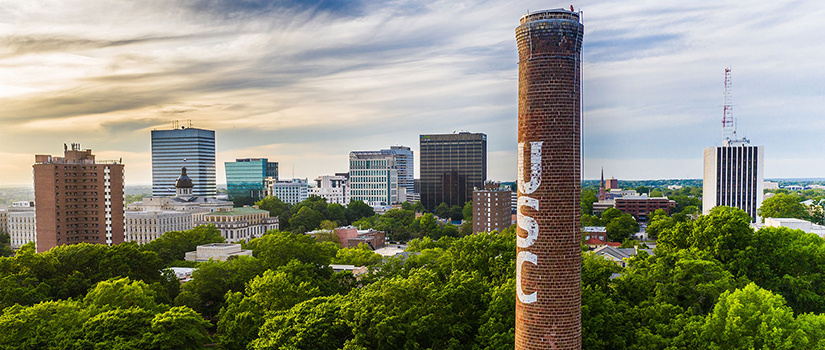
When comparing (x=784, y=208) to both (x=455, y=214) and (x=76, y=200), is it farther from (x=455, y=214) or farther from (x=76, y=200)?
(x=76, y=200)

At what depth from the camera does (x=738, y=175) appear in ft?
383

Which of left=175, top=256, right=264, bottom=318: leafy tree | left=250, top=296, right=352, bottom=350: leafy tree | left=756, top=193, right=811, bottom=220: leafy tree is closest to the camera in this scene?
left=250, top=296, right=352, bottom=350: leafy tree

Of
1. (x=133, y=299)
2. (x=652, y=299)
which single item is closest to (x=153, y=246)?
(x=133, y=299)

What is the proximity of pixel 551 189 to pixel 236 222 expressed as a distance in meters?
99.6

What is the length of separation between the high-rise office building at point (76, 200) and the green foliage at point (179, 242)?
74.1ft

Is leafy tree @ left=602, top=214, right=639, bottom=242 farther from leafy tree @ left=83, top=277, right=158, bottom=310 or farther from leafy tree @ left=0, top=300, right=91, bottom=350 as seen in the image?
leafy tree @ left=0, top=300, right=91, bottom=350

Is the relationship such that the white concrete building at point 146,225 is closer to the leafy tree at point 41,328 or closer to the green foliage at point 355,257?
the green foliage at point 355,257

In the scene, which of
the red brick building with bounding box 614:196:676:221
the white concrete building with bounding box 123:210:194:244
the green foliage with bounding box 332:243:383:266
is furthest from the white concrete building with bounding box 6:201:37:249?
the red brick building with bounding box 614:196:676:221

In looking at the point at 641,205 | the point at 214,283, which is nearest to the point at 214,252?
the point at 214,283

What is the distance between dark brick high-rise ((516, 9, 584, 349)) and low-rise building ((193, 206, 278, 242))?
95778 mm

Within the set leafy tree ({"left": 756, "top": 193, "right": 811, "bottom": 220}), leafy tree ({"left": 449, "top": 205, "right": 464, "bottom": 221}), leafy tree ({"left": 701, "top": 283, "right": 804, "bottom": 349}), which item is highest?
leafy tree ({"left": 701, "top": 283, "right": 804, "bottom": 349})

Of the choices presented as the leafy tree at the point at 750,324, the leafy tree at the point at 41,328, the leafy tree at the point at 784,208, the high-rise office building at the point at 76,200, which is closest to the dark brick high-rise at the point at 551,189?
the leafy tree at the point at 750,324

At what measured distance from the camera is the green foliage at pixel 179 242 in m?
66.1

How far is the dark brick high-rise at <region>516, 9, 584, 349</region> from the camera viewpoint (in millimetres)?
15289
